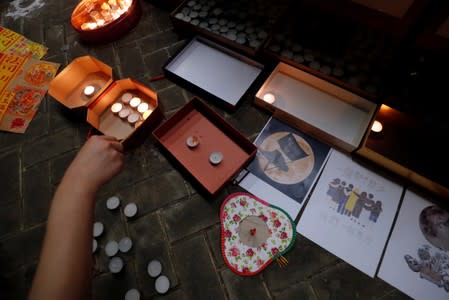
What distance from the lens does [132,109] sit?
54.1 inches

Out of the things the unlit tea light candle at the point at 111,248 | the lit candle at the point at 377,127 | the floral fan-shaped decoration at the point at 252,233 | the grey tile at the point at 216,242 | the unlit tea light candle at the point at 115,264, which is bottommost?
the unlit tea light candle at the point at 115,264

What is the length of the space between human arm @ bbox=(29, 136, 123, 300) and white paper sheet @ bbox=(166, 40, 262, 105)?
0.65m

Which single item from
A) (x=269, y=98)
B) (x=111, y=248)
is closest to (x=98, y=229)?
(x=111, y=248)

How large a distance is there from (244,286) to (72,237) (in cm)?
60

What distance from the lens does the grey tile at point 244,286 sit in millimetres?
1021

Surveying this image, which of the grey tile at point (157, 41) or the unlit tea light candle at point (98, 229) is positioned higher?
the grey tile at point (157, 41)

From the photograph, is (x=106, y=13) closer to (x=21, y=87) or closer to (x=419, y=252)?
(x=21, y=87)

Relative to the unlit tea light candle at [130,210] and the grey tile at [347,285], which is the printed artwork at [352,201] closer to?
the grey tile at [347,285]

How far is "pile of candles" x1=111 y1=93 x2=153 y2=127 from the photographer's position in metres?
1.33

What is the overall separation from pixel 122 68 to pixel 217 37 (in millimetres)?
511

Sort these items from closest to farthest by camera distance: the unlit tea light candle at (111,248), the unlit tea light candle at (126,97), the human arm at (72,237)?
the human arm at (72,237), the unlit tea light candle at (111,248), the unlit tea light candle at (126,97)

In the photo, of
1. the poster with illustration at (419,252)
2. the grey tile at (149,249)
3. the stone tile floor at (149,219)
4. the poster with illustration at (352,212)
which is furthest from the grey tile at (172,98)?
the poster with illustration at (419,252)

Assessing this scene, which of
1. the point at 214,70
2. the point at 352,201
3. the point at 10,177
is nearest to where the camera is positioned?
the point at 352,201

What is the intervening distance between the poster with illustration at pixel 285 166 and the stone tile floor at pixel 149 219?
78mm
